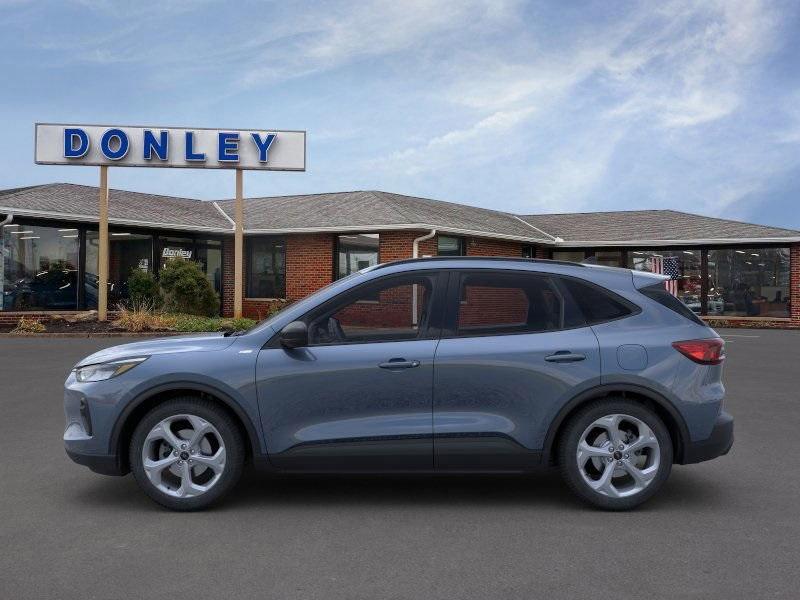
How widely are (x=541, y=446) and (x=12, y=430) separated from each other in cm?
564

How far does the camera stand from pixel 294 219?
27516 mm

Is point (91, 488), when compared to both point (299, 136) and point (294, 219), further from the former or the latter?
point (294, 219)

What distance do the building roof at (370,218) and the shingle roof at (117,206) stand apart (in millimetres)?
33

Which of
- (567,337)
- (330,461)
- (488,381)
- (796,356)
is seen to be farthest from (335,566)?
(796,356)

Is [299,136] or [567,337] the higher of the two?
[299,136]

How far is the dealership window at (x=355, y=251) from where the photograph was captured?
A: 25.5 meters

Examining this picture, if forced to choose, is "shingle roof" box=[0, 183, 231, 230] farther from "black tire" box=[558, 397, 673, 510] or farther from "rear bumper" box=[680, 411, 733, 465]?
"rear bumper" box=[680, 411, 733, 465]

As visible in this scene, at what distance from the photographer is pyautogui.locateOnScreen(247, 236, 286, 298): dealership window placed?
27.1 m

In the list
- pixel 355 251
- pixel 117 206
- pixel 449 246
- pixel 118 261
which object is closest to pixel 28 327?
pixel 118 261

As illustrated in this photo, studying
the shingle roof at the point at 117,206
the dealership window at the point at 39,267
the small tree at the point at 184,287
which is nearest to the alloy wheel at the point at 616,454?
the small tree at the point at 184,287

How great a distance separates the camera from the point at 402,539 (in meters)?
4.78

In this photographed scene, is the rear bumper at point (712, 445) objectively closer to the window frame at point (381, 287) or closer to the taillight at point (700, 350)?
the taillight at point (700, 350)

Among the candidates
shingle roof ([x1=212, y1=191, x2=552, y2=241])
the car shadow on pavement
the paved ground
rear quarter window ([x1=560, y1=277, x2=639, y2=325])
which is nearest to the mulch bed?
shingle roof ([x1=212, y1=191, x2=552, y2=241])

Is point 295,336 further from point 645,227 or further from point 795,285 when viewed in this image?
point 645,227
